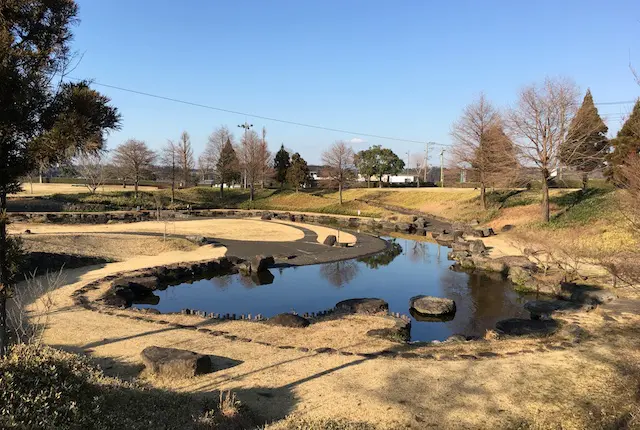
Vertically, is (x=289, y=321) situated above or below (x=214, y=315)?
above

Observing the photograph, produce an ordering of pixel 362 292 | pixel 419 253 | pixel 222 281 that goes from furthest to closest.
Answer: pixel 419 253
pixel 222 281
pixel 362 292

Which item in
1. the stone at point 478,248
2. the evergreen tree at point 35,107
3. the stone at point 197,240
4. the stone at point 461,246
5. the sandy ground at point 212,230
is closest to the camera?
the evergreen tree at point 35,107

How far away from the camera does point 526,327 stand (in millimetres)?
13234

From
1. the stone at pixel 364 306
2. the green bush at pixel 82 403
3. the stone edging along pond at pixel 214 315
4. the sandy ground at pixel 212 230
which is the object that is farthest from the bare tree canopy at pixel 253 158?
the green bush at pixel 82 403

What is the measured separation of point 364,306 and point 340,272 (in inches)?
326

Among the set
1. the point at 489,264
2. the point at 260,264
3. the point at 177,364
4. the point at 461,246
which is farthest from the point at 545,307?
the point at 461,246

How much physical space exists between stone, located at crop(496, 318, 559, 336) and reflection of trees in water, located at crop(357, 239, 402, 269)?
12.3m

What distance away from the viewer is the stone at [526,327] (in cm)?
1282

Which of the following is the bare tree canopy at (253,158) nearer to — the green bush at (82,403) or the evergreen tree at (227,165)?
the evergreen tree at (227,165)

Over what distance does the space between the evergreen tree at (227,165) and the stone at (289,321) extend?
2057 inches

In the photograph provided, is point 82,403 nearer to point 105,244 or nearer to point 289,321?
point 289,321

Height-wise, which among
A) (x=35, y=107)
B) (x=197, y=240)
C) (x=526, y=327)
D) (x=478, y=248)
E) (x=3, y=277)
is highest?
(x=35, y=107)

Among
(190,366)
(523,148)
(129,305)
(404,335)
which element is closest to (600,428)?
(404,335)

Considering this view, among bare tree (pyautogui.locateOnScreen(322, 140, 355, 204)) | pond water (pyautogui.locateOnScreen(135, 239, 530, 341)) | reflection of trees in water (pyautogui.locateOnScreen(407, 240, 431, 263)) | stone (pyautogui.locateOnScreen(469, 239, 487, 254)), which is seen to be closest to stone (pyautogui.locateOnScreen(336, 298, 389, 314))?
pond water (pyautogui.locateOnScreen(135, 239, 530, 341))
